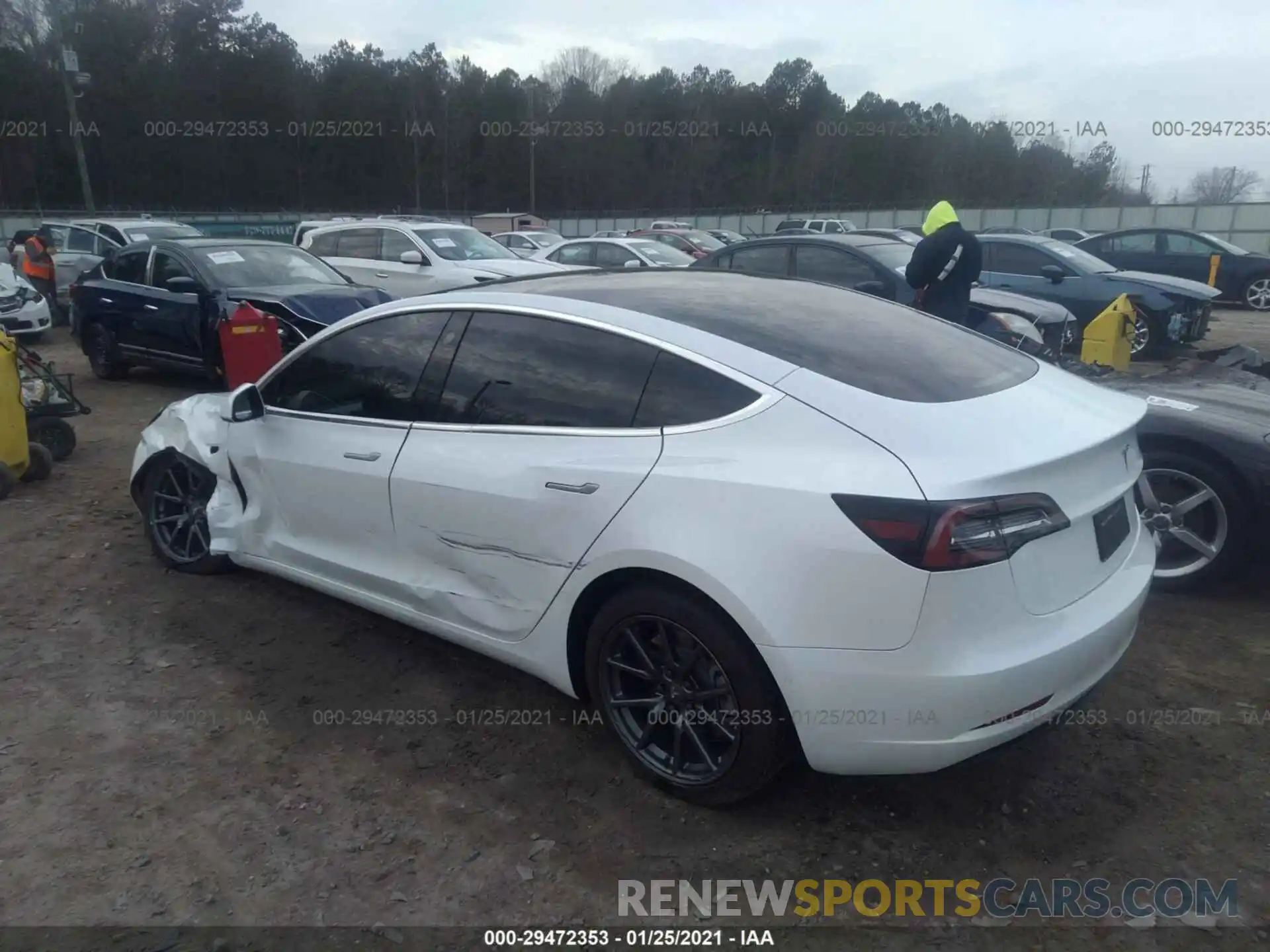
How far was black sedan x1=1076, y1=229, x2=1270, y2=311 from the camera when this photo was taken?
16297mm

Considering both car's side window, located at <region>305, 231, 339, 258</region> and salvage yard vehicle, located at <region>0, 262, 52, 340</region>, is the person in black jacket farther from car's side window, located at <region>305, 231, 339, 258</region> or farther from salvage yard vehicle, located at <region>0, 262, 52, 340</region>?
Answer: salvage yard vehicle, located at <region>0, 262, 52, 340</region>

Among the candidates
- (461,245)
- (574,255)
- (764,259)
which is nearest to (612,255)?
(574,255)

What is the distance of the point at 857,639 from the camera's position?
8.16ft

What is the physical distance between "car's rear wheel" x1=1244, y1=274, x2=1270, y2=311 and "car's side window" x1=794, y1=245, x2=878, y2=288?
11.7 metres

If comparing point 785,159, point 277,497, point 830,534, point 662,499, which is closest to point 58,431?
point 277,497

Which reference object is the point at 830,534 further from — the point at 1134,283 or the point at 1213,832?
the point at 1134,283

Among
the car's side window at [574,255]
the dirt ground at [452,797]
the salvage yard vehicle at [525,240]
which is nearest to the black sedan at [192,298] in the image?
the dirt ground at [452,797]

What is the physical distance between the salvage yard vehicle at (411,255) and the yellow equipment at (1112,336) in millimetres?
6619

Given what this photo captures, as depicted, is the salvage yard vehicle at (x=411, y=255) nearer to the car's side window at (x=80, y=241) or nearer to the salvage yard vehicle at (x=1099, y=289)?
the car's side window at (x=80, y=241)

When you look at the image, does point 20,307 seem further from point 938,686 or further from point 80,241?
point 938,686

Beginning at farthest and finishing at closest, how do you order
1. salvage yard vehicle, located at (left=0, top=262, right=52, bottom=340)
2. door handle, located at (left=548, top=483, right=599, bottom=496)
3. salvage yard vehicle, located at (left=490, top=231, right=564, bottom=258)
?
salvage yard vehicle, located at (left=490, top=231, right=564, bottom=258) → salvage yard vehicle, located at (left=0, top=262, right=52, bottom=340) → door handle, located at (left=548, top=483, right=599, bottom=496)

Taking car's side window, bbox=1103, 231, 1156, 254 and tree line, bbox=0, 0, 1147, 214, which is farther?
tree line, bbox=0, 0, 1147, 214

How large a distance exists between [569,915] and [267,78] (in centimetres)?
5258

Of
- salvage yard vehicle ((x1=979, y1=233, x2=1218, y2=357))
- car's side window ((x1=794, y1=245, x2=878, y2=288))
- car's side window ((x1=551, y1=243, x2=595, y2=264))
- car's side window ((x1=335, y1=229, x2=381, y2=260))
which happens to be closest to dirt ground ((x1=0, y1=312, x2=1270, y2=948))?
car's side window ((x1=794, y1=245, x2=878, y2=288))
